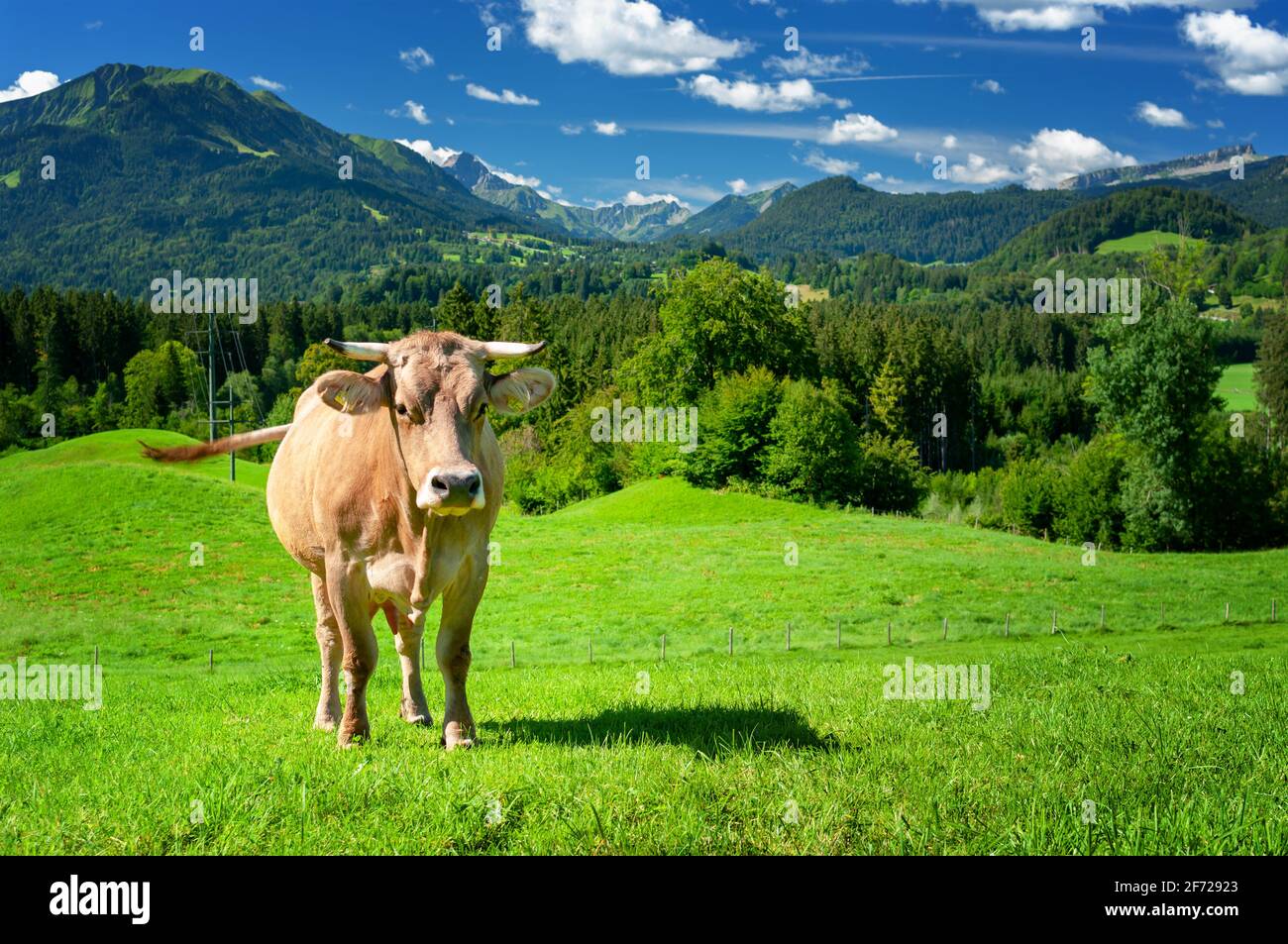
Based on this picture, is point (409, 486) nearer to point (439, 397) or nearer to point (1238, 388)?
point (439, 397)

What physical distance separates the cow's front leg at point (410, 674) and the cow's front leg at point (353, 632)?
501 millimetres

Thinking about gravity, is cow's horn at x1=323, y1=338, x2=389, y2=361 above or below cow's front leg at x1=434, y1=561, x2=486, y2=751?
above

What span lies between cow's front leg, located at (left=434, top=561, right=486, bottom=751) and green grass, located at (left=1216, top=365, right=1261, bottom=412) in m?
152

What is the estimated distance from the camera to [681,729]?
819cm

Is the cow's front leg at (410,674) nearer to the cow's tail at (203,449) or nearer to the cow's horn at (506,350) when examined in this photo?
the cow's tail at (203,449)

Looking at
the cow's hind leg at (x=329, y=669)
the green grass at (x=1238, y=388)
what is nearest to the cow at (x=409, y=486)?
the cow's hind leg at (x=329, y=669)

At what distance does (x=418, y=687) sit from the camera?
9164 mm

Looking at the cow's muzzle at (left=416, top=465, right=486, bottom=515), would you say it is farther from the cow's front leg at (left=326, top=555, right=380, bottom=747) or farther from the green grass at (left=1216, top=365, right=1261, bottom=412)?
the green grass at (left=1216, top=365, right=1261, bottom=412)

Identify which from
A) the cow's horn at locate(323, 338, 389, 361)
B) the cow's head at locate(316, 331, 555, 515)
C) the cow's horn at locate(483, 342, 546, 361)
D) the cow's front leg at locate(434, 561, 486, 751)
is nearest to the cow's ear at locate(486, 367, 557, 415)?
the cow's head at locate(316, 331, 555, 515)

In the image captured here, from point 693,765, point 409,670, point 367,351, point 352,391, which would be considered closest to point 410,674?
point 409,670

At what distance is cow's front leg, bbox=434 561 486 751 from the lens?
7855 mm

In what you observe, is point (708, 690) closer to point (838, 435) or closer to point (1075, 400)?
point (838, 435)

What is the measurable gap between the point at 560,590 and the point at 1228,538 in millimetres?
58134

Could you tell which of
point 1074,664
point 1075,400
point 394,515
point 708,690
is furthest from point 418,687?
point 1075,400
